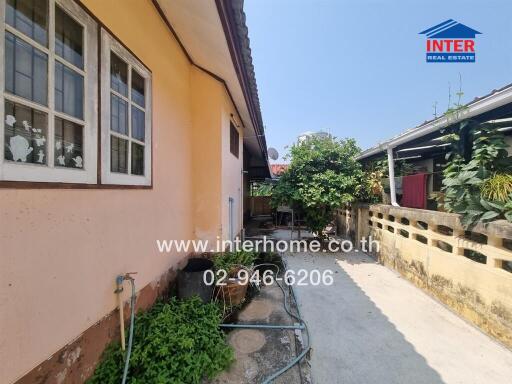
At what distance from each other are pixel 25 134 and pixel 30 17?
2.67 ft

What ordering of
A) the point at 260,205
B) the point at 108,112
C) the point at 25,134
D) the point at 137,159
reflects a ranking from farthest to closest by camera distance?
the point at 260,205
the point at 137,159
the point at 108,112
the point at 25,134

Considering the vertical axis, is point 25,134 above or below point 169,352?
above

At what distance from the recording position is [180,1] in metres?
2.90

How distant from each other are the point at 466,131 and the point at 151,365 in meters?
5.68

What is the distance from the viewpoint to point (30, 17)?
1.66 m

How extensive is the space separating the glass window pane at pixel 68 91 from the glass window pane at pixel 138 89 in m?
0.86

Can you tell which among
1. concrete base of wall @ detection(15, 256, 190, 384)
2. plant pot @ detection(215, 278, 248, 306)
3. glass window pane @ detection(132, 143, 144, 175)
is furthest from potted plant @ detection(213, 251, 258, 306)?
glass window pane @ detection(132, 143, 144, 175)

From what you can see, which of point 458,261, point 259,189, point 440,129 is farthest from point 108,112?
point 259,189

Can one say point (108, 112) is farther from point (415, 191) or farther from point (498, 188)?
point (415, 191)

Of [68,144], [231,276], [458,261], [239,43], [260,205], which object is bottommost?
[231,276]

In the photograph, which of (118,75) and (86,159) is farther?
(118,75)

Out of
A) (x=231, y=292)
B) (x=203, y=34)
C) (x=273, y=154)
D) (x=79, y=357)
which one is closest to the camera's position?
(x=79, y=357)

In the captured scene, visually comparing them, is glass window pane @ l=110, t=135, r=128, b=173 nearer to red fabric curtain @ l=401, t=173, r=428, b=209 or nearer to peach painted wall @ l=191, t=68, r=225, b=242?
peach painted wall @ l=191, t=68, r=225, b=242

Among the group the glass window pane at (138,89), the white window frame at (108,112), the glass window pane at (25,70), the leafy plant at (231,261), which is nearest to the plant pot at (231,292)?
the leafy plant at (231,261)
